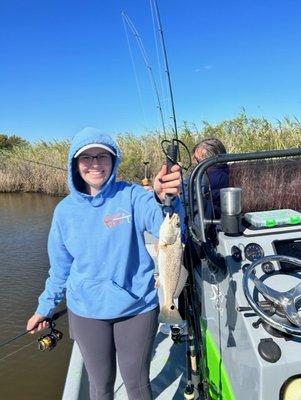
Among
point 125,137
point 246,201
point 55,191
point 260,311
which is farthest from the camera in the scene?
point 55,191

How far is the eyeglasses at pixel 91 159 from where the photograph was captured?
2.09 m

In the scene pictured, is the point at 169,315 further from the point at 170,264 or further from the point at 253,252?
the point at 253,252

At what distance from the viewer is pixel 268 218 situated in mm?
2342

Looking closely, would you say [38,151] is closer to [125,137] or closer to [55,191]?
[55,191]

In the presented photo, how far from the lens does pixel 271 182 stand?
4.52m

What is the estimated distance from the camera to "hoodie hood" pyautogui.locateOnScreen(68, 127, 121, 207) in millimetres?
2059

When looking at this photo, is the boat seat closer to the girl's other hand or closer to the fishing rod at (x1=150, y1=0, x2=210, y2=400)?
the fishing rod at (x1=150, y1=0, x2=210, y2=400)

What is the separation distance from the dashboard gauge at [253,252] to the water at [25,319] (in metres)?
2.94

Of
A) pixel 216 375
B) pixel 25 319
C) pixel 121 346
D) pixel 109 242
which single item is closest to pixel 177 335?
pixel 216 375

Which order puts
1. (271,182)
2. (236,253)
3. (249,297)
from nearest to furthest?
(249,297) → (236,253) → (271,182)

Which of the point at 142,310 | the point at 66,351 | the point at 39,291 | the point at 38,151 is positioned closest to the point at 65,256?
the point at 142,310

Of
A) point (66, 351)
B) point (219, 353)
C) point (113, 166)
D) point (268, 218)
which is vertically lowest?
point (66, 351)

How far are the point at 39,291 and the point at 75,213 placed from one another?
5.13m

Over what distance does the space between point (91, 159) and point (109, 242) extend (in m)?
0.43
